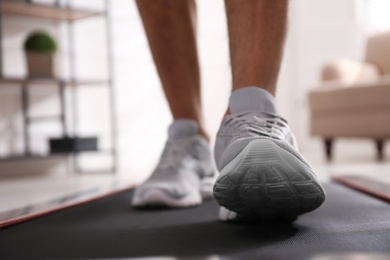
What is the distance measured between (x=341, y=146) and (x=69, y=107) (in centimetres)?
251

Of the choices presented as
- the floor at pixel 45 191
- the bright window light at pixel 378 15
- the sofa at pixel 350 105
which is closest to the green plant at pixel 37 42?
the floor at pixel 45 191

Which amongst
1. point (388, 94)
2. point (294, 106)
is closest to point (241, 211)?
point (388, 94)

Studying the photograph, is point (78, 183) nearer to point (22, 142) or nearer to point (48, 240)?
point (22, 142)

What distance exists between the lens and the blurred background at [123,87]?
2326 mm

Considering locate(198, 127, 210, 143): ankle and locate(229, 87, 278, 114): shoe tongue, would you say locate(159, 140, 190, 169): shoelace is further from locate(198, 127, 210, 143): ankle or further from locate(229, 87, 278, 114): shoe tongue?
locate(229, 87, 278, 114): shoe tongue

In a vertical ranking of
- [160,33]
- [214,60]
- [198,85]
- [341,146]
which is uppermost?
[214,60]

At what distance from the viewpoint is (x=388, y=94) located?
99.7 inches

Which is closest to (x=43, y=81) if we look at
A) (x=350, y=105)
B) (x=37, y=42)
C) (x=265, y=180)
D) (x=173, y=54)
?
(x=37, y=42)

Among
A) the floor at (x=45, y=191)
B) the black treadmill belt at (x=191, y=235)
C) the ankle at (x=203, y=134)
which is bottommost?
the floor at (x=45, y=191)

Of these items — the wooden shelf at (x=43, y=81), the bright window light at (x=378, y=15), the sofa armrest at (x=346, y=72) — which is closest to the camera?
the wooden shelf at (x=43, y=81)

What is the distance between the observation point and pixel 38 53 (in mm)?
2221

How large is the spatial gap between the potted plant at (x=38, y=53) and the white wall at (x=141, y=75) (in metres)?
0.22

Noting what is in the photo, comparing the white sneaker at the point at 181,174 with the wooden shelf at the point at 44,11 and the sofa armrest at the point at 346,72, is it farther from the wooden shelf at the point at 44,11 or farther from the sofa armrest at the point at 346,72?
the sofa armrest at the point at 346,72

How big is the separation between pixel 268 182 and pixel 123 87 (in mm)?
2422
